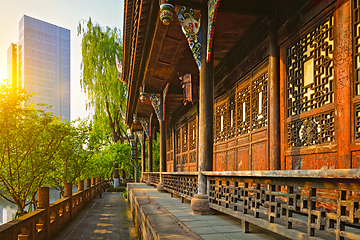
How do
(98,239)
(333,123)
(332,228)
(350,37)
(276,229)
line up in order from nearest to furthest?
(332,228)
(276,229)
(350,37)
(333,123)
(98,239)

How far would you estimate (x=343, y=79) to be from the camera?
3.53 m

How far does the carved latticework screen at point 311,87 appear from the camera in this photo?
381cm

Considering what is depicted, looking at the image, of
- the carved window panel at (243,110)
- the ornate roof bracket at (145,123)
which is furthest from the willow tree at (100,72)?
the carved window panel at (243,110)

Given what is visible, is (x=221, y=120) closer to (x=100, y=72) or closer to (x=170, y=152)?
(x=170, y=152)

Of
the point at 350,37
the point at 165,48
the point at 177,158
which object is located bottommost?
the point at 177,158

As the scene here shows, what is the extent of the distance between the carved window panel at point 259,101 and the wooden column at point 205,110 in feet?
3.55

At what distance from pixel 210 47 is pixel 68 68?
88767 mm

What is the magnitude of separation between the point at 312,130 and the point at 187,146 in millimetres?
7808

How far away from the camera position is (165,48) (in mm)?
7082

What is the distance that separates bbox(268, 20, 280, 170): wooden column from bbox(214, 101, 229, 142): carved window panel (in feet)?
7.61

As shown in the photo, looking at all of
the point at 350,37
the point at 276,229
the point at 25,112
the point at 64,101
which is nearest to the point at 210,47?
the point at 350,37

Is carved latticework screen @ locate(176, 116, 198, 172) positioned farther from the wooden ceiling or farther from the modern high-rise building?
the modern high-rise building

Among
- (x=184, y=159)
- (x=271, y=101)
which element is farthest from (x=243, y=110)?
(x=184, y=159)

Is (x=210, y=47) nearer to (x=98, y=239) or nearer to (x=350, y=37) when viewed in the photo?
(x=350, y=37)
